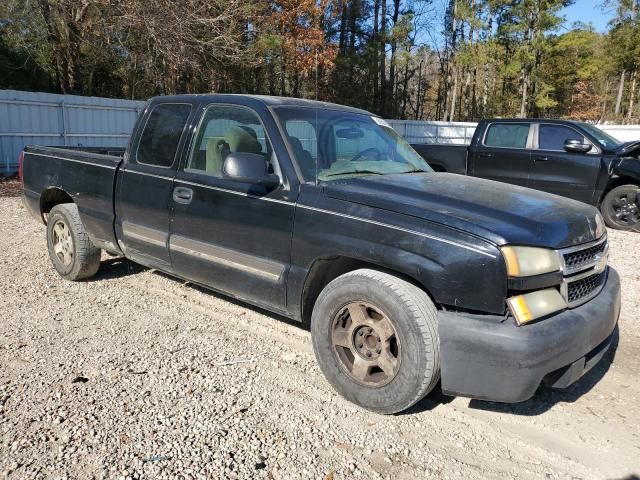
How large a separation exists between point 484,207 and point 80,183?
3.80 metres

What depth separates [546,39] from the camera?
38.5m

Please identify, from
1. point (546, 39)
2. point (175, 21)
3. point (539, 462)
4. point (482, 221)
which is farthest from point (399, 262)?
point (546, 39)

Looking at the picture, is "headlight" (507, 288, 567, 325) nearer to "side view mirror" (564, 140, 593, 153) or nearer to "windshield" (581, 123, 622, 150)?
Result: "side view mirror" (564, 140, 593, 153)

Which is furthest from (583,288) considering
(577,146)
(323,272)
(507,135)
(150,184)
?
(507,135)

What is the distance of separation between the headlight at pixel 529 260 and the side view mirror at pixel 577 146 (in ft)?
22.1

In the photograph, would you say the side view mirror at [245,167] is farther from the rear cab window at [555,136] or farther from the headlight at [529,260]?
the rear cab window at [555,136]

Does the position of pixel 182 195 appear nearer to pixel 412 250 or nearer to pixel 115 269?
pixel 412 250

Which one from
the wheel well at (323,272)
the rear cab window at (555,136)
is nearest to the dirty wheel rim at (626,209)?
the rear cab window at (555,136)

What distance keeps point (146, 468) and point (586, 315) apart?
2439 mm

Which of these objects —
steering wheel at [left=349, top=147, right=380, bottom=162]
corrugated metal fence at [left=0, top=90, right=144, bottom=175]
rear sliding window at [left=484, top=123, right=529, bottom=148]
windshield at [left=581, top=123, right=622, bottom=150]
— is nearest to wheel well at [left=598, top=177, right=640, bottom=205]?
windshield at [left=581, top=123, right=622, bottom=150]

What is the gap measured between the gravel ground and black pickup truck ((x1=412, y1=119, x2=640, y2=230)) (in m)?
5.02

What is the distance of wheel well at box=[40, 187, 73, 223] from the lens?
5.53 metres

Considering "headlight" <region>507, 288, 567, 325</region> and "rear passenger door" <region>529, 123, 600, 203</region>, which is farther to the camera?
"rear passenger door" <region>529, 123, 600, 203</region>

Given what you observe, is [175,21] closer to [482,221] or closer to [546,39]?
[482,221]
